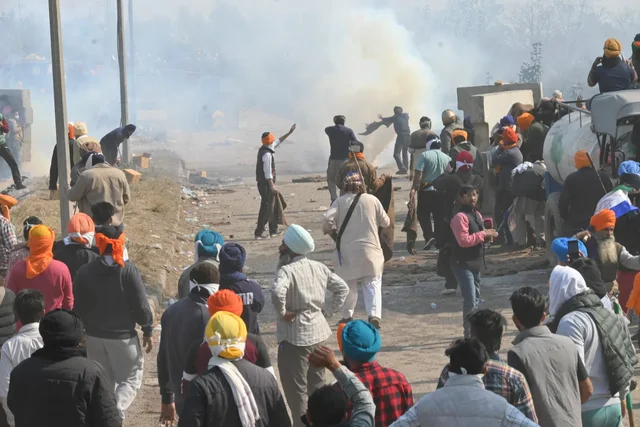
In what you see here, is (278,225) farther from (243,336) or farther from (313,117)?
(313,117)

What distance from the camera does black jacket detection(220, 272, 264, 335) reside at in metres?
6.44

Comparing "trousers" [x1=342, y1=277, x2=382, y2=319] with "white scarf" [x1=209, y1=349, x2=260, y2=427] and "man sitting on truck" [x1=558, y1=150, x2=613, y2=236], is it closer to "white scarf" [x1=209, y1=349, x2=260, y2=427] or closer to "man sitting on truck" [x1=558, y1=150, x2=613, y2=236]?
"man sitting on truck" [x1=558, y1=150, x2=613, y2=236]

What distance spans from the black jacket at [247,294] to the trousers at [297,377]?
66 centimetres

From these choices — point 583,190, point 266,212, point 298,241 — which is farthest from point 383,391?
point 266,212

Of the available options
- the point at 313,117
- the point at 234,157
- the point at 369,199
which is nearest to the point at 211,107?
the point at 313,117

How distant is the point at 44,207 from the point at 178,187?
6734 mm

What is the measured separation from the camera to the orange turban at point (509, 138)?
14.2m

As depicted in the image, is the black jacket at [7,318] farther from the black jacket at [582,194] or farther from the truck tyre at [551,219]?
the truck tyre at [551,219]

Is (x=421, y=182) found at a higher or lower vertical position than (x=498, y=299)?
higher

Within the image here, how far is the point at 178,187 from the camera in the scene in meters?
23.6

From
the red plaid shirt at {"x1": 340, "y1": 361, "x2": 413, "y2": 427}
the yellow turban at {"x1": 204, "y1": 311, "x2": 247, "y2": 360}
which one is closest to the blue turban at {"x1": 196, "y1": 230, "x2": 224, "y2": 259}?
the yellow turban at {"x1": 204, "y1": 311, "x2": 247, "y2": 360}

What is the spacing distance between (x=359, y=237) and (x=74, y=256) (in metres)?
2.84

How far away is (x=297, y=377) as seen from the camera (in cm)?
707

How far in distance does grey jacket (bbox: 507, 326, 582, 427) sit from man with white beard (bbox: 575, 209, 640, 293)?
3.13 metres
